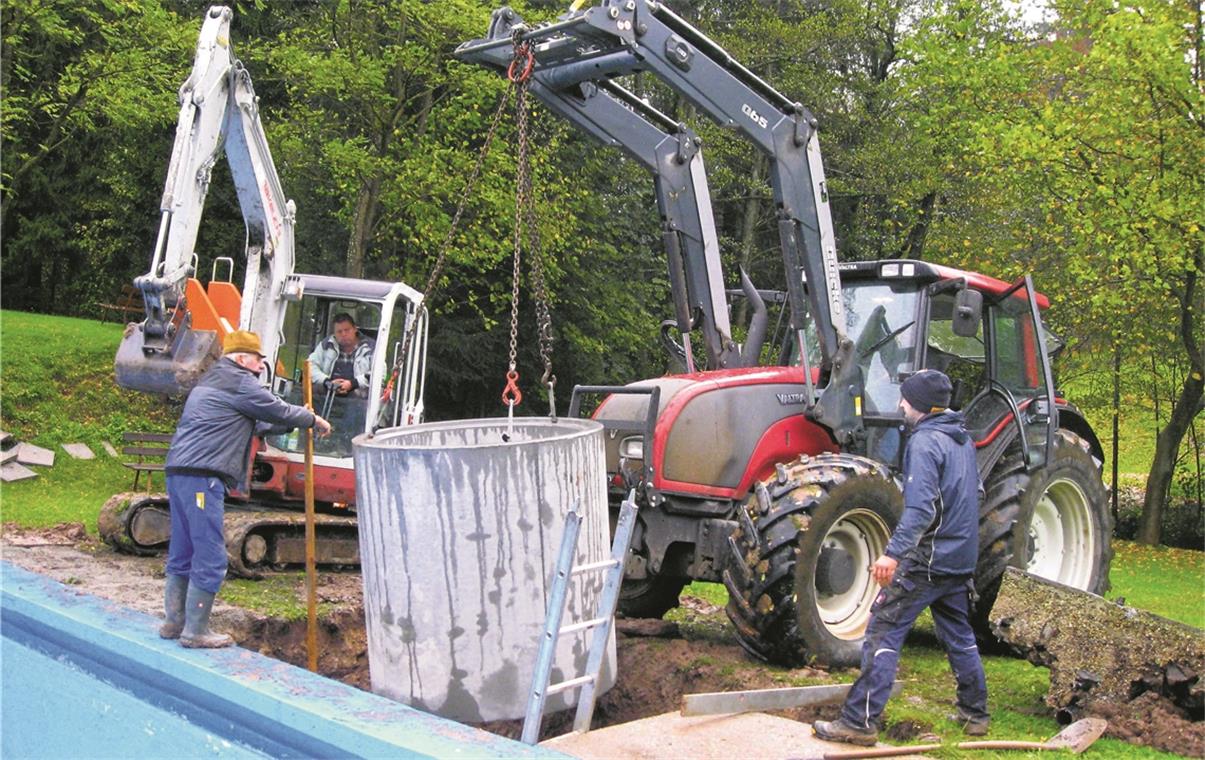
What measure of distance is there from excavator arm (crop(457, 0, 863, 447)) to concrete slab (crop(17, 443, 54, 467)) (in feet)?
36.9

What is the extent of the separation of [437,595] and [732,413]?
2.69m

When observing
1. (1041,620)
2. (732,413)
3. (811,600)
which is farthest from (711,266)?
(1041,620)

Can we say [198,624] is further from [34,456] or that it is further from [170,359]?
[34,456]

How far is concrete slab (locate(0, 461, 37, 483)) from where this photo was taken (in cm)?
1506

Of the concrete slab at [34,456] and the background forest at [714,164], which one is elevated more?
the background forest at [714,164]

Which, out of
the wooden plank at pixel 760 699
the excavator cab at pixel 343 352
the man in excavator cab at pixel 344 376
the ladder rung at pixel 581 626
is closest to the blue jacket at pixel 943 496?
the wooden plank at pixel 760 699

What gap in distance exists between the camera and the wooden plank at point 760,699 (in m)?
5.05

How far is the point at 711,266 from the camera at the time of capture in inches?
333

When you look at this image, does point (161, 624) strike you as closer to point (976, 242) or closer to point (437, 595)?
point (437, 595)

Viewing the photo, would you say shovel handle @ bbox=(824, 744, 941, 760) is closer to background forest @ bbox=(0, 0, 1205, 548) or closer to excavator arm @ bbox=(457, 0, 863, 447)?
excavator arm @ bbox=(457, 0, 863, 447)

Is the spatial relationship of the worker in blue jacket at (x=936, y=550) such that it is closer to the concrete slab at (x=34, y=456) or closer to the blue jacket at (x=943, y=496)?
the blue jacket at (x=943, y=496)

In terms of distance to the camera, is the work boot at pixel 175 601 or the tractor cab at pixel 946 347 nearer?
the work boot at pixel 175 601

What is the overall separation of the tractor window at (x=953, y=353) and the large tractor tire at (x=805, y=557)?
134cm

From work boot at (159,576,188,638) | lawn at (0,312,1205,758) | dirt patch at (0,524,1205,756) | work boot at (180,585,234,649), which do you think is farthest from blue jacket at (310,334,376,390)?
work boot at (180,585,234,649)
